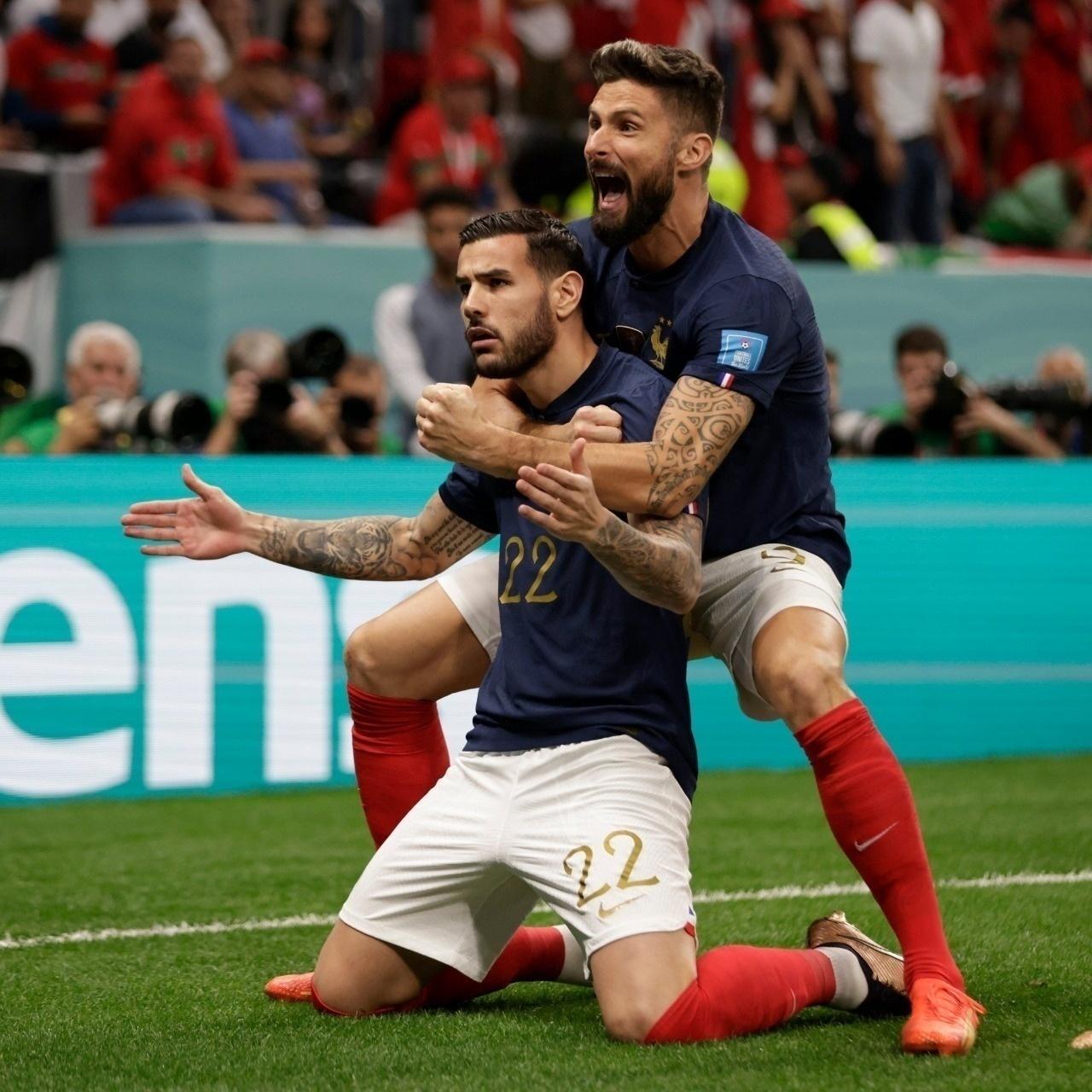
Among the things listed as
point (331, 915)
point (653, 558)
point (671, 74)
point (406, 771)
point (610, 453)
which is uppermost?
point (671, 74)

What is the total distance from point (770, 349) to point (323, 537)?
3.47 ft

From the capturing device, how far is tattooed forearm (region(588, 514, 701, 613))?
12.2 ft

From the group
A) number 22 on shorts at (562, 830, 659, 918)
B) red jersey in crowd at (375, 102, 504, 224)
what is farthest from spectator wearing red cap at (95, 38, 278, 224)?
number 22 on shorts at (562, 830, 659, 918)

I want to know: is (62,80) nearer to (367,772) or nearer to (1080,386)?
(1080,386)

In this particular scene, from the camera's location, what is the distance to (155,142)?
10.4 metres

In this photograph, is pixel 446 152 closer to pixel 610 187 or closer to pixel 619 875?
pixel 610 187

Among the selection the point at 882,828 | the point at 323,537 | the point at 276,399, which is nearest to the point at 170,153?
the point at 276,399

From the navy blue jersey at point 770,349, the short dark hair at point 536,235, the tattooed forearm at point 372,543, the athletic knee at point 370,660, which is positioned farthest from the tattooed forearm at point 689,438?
the athletic knee at point 370,660

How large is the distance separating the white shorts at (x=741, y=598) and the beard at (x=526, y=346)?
0.57 m

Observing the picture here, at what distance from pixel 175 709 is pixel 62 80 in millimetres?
5063

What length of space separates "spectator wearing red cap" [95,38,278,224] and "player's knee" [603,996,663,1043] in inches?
281

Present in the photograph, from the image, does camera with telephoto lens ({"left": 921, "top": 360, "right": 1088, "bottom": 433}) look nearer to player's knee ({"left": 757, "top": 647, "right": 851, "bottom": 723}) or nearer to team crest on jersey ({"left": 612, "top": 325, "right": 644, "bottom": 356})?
team crest on jersey ({"left": 612, "top": 325, "right": 644, "bottom": 356})

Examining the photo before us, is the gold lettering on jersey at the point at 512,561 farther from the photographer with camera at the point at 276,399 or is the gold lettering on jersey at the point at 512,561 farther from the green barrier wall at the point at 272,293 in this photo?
the green barrier wall at the point at 272,293

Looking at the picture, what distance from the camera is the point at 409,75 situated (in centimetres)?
1309
